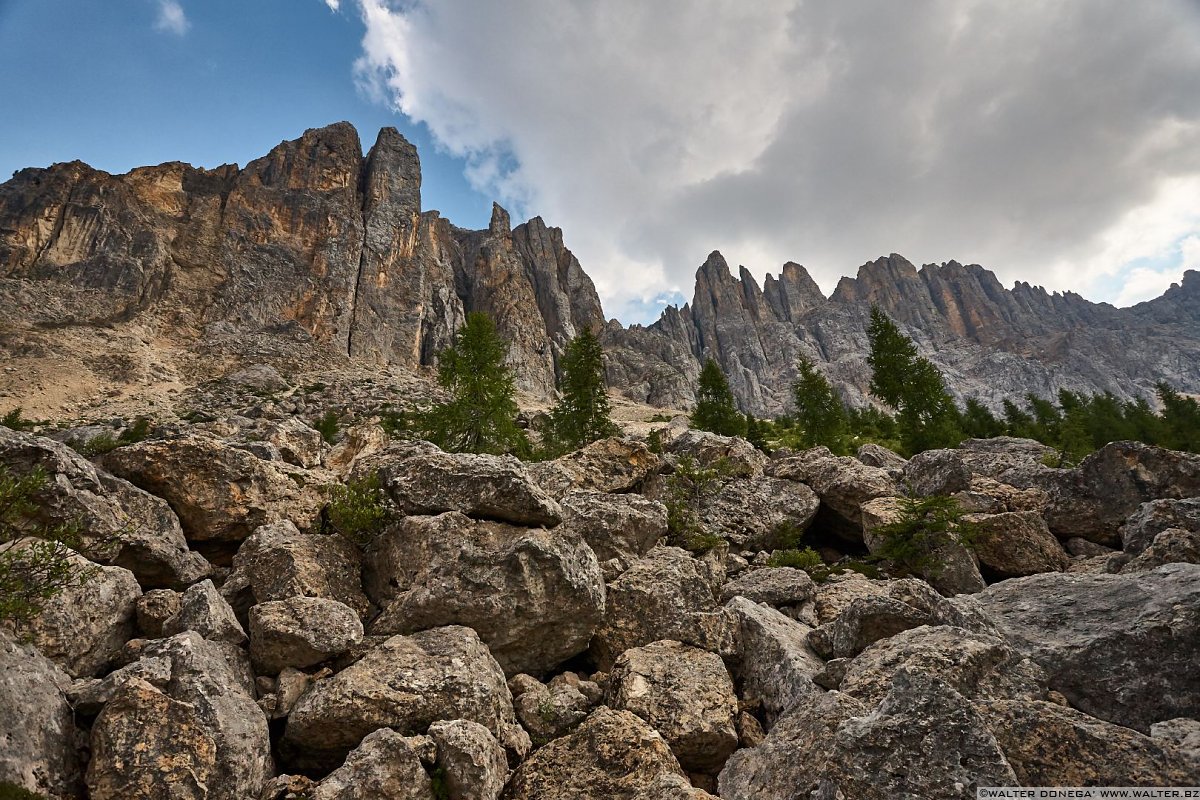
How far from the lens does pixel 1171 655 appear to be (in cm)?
615

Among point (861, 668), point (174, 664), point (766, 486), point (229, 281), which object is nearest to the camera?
point (174, 664)

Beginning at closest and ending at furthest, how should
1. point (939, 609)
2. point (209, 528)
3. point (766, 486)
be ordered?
point (939, 609) → point (209, 528) → point (766, 486)

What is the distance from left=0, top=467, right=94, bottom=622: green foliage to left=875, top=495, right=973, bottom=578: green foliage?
14570 millimetres

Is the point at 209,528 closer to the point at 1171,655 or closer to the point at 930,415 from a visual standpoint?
the point at 1171,655

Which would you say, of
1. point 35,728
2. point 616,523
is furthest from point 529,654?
point 35,728

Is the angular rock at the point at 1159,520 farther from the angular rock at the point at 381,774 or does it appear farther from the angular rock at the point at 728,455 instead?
the angular rock at the point at 381,774

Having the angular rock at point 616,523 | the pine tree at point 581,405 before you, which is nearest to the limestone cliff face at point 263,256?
the pine tree at point 581,405

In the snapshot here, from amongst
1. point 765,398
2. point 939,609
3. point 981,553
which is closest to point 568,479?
point 939,609

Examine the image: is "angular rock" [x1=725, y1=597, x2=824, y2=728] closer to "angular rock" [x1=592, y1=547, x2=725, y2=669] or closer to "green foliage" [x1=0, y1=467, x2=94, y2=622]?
"angular rock" [x1=592, y1=547, x2=725, y2=669]

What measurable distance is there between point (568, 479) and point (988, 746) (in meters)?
11.0

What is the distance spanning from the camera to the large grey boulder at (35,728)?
15.6ft

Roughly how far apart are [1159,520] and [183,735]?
54.7ft

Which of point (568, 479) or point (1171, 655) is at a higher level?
point (568, 479)

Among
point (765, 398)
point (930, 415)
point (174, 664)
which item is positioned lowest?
point (174, 664)
